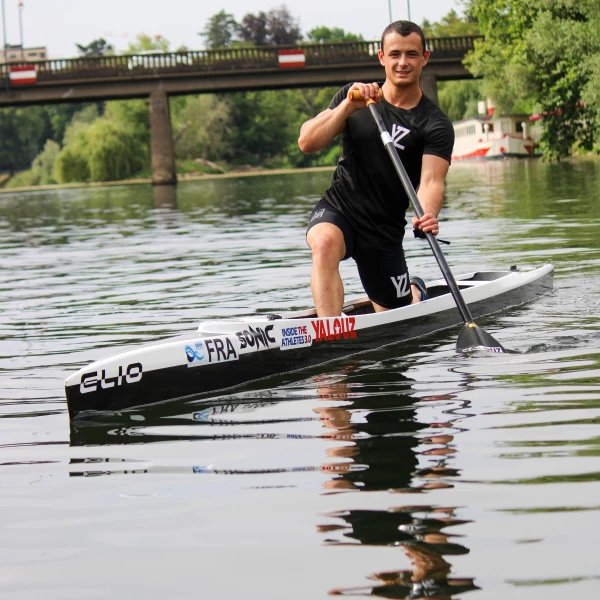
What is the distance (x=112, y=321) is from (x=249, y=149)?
113 m

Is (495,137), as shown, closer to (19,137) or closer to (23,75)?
(23,75)

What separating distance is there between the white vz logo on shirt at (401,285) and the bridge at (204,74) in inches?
1966

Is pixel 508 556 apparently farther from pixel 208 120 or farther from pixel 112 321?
pixel 208 120

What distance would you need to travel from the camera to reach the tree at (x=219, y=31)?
593ft

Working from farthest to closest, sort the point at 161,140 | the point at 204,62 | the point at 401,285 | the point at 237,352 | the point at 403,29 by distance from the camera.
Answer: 1. the point at 161,140
2. the point at 204,62
3. the point at 401,285
4. the point at 403,29
5. the point at 237,352

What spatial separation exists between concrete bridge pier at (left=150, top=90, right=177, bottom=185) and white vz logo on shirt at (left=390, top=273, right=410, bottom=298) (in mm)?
54230

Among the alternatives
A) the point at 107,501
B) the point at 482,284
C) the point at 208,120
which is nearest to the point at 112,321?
the point at 482,284

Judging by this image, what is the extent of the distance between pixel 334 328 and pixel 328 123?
132cm

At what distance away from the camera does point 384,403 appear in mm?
6023

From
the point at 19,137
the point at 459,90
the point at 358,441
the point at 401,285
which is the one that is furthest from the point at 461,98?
the point at 358,441

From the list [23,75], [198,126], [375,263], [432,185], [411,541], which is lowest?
[411,541]

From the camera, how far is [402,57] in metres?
7.50

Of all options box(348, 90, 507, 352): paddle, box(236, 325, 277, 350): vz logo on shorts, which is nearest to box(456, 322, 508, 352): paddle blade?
box(348, 90, 507, 352): paddle

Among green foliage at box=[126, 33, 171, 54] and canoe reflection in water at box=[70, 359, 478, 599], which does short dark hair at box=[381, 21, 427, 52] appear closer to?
canoe reflection in water at box=[70, 359, 478, 599]
